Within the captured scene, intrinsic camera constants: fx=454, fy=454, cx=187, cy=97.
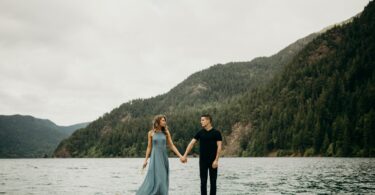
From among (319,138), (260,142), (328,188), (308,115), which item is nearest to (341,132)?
(319,138)

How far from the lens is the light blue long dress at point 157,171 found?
62.5 ft

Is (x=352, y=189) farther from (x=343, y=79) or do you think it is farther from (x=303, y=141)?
(x=343, y=79)

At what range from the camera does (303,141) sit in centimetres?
16925

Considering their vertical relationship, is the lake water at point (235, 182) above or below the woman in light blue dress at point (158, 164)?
below

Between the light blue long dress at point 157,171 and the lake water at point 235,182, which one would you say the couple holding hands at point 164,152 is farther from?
the lake water at point 235,182

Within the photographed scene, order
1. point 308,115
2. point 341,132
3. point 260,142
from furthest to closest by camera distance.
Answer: point 260,142 → point 308,115 → point 341,132

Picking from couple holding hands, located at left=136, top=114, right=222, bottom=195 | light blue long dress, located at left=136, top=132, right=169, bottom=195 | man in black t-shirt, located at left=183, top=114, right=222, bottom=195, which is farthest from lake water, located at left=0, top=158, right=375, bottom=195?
light blue long dress, located at left=136, top=132, right=169, bottom=195

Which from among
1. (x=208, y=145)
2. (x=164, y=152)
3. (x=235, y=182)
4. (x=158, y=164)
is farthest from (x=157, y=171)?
(x=235, y=182)

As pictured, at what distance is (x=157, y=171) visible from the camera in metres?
19.2

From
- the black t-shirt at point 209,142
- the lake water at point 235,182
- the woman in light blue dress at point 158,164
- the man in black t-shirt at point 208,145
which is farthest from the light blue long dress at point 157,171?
the lake water at point 235,182

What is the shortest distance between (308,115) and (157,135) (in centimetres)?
17189

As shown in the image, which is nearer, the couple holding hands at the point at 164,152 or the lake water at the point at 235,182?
the couple holding hands at the point at 164,152

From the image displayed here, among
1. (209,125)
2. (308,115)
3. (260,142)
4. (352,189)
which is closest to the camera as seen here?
(209,125)

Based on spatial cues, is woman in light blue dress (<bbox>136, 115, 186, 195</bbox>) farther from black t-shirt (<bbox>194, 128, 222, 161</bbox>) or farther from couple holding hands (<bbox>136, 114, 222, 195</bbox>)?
black t-shirt (<bbox>194, 128, 222, 161</bbox>)
